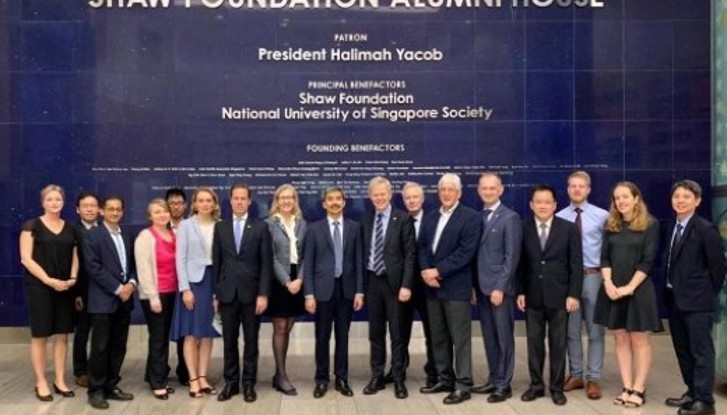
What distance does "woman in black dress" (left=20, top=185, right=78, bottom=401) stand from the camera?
21.9ft

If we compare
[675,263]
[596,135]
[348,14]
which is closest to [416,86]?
[348,14]

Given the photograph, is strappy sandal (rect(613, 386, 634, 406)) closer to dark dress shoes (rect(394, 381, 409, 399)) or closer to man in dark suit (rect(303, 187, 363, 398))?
dark dress shoes (rect(394, 381, 409, 399))

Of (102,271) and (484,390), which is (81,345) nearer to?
(102,271)

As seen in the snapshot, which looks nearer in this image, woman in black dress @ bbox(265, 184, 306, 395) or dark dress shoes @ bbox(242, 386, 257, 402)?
dark dress shoes @ bbox(242, 386, 257, 402)

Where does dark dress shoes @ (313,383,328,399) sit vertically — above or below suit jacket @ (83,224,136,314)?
below

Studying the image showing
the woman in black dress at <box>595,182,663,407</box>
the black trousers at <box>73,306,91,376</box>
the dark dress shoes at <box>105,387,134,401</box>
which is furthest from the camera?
the black trousers at <box>73,306,91,376</box>

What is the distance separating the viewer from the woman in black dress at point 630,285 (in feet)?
21.0

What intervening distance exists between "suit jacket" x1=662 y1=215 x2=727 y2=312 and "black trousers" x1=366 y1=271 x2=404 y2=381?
2027mm

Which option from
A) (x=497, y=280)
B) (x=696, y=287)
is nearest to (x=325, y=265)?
(x=497, y=280)

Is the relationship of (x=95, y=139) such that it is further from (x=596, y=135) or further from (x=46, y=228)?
(x=596, y=135)

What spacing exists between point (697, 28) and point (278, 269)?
5.44 meters

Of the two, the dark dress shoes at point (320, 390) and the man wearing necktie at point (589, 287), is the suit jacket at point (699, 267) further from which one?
the dark dress shoes at point (320, 390)

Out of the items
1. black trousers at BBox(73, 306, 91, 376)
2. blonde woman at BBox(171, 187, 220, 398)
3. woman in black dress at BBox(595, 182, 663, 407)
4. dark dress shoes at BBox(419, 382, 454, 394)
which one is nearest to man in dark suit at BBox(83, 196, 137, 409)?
blonde woman at BBox(171, 187, 220, 398)

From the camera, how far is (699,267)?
20.5 ft
